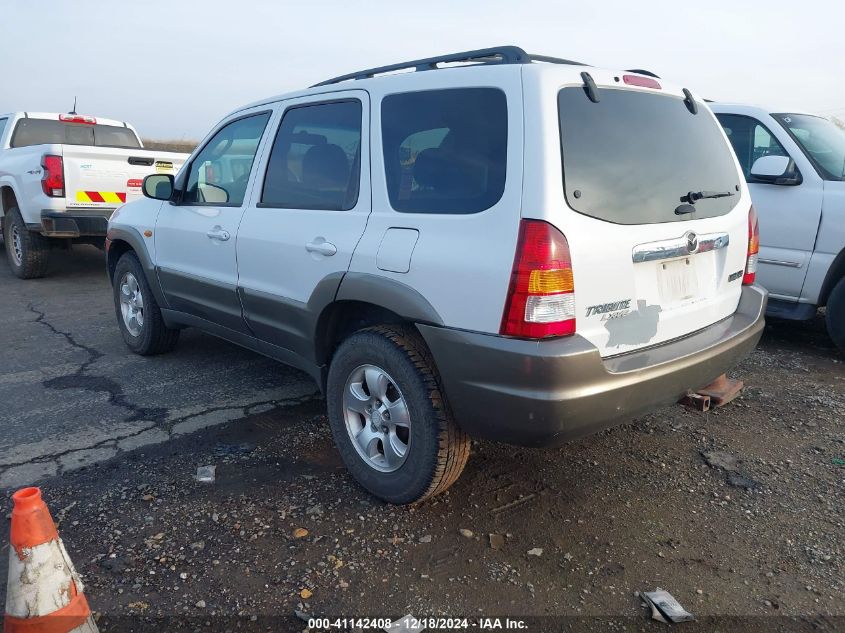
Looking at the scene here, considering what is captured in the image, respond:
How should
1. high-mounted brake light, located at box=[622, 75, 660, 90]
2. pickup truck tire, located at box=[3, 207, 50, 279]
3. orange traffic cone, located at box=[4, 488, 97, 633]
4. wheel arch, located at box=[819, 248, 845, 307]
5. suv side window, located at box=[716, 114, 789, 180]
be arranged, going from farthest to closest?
pickup truck tire, located at box=[3, 207, 50, 279]
suv side window, located at box=[716, 114, 789, 180]
wheel arch, located at box=[819, 248, 845, 307]
high-mounted brake light, located at box=[622, 75, 660, 90]
orange traffic cone, located at box=[4, 488, 97, 633]

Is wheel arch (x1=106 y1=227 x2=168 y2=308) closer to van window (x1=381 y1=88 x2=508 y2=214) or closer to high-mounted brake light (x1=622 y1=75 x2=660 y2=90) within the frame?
van window (x1=381 y1=88 x2=508 y2=214)

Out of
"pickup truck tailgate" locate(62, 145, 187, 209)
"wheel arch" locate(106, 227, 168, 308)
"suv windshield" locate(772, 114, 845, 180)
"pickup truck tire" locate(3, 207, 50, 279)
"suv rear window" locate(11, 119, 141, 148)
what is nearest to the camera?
"wheel arch" locate(106, 227, 168, 308)

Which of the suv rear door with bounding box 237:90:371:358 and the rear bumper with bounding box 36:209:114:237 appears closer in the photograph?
the suv rear door with bounding box 237:90:371:358

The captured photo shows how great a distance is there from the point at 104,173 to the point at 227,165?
436 centimetres

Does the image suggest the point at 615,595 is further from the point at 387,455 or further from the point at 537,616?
the point at 387,455

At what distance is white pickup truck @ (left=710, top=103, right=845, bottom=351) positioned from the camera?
492cm

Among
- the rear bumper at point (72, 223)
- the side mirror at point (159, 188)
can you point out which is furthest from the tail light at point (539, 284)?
the rear bumper at point (72, 223)

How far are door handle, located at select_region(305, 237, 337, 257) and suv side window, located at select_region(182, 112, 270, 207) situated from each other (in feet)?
2.81

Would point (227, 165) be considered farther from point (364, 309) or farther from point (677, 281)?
point (677, 281)

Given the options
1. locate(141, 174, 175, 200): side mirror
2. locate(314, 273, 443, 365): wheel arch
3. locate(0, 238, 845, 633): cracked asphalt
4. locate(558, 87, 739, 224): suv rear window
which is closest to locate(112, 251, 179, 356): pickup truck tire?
locate(0, 238, 845, 633): cracked asphalt

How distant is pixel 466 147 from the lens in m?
2.68

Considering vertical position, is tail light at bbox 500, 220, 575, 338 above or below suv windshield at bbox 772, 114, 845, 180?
below

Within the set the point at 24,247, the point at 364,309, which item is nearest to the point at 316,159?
the point at 364,309

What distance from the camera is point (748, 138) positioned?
5496 mm
